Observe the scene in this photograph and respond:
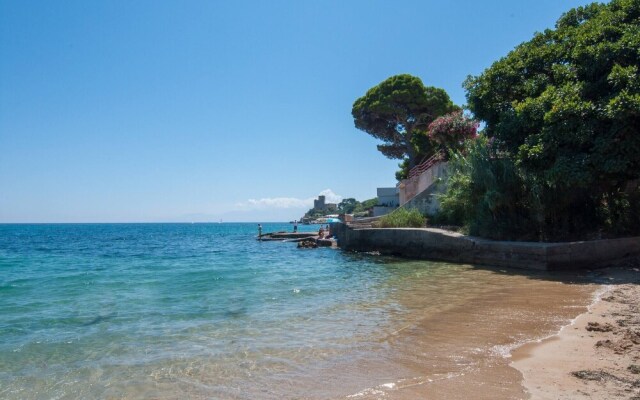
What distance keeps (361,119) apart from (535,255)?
24828 millimetres

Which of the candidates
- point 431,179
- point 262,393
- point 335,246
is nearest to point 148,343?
point 262,393

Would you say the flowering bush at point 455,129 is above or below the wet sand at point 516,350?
above

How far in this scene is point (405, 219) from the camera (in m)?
20.3

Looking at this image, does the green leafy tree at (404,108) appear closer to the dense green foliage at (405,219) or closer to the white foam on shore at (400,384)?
the dense green foliage at (405,219)

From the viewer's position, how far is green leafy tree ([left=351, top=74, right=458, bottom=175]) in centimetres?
3256

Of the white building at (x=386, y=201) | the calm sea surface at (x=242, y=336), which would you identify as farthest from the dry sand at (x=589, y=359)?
the white building at (x=386, y=201)

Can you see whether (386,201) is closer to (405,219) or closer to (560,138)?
(405,219)

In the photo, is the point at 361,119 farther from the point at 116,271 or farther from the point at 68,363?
the point at 68,363

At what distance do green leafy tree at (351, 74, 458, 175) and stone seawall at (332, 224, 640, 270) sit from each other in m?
13.9

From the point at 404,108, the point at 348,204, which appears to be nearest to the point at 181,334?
the point at 404,108

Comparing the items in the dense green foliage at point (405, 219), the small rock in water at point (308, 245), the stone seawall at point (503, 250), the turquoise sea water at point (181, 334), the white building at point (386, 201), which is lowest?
the turquoise sea water at point (181, 334)

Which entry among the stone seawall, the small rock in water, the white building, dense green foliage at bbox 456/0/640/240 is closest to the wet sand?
the stone seawall

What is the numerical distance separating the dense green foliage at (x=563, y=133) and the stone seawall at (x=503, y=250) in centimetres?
93

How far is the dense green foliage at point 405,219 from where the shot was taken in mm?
19938
